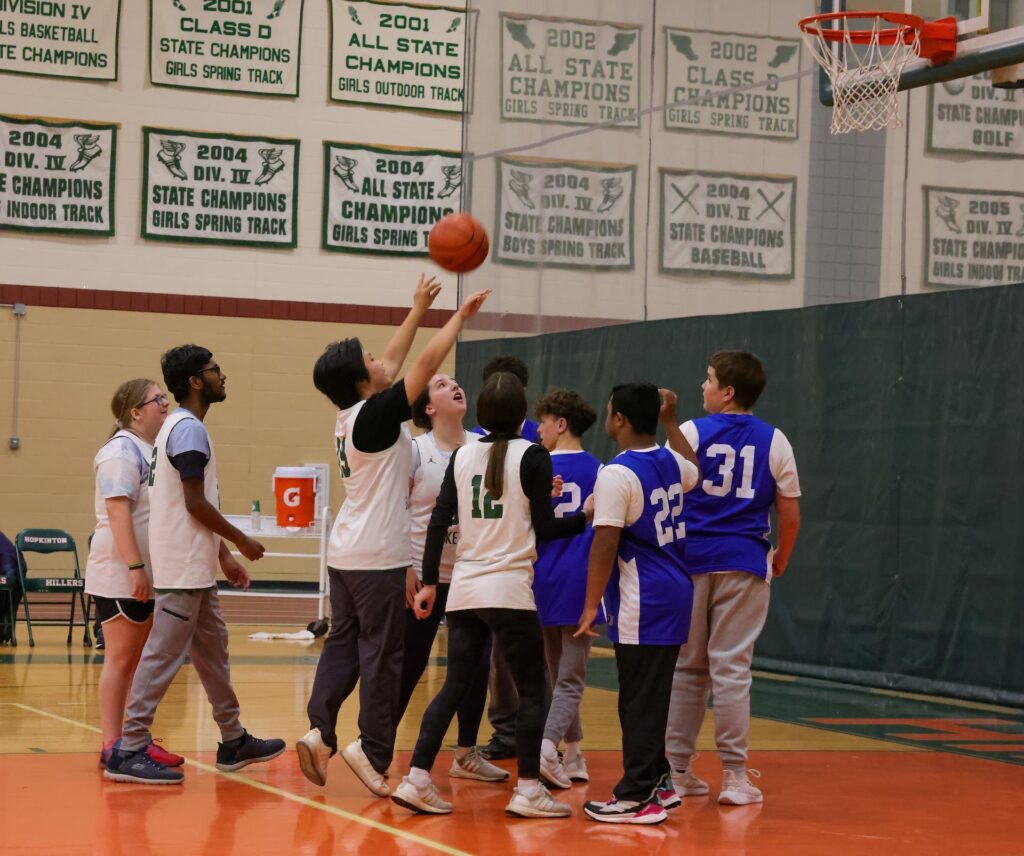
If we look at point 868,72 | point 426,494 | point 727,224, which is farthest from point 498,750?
point 727,224

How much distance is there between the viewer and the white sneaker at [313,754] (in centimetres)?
595

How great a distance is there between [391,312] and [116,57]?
4274 mm

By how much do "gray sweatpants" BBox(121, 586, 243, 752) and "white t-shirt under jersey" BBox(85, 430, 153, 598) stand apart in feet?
1.08

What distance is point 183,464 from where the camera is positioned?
6.39 metres

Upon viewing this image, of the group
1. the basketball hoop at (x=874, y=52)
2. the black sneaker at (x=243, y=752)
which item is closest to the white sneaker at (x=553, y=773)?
the black sneaker at (x=243, y=752)

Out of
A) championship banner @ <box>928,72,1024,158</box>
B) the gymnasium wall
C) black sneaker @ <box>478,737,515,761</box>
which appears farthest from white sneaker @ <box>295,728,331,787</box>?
championship banner @ <box>928,72,1024,158</box>

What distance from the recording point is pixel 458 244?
6.92 meters

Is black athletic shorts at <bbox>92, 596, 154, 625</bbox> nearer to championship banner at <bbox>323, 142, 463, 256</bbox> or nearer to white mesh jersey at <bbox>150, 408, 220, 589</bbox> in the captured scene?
white mesh jersey at <bbox>150, 408, 220, 589</bbox>

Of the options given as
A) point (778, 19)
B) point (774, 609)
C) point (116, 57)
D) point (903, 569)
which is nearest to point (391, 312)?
point (116, 57)

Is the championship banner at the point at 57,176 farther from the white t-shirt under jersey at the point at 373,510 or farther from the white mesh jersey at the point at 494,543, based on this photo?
the white mesh jersey at the point at 494,543

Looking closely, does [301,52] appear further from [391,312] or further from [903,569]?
[903,569]

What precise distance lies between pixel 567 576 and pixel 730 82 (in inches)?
311

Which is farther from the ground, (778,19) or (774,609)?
(778,19)

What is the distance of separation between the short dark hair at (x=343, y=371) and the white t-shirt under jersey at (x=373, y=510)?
10 cm
